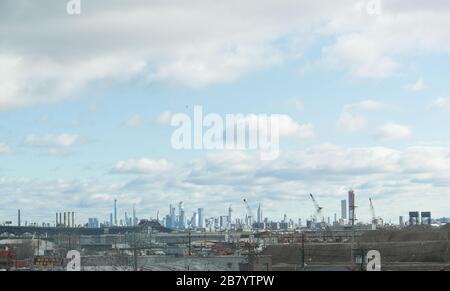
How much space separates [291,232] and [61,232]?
10.7 metres

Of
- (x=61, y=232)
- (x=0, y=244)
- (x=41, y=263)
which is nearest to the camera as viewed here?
(x=41, y=263)

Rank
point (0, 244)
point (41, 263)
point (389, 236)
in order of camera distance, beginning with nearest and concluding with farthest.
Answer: point (41, 263) < point (0, 244) < point (389, 236)

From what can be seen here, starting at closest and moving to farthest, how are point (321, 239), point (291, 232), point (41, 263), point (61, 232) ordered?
point (41, 263) < point (61, 232) < point (291, 232) < point (321, 239)
